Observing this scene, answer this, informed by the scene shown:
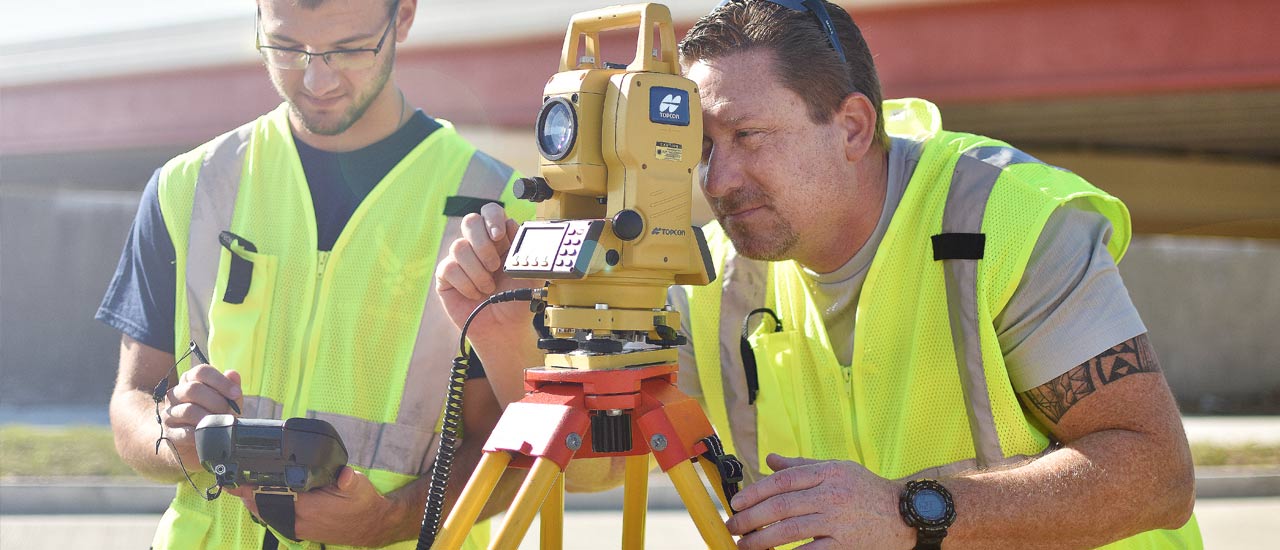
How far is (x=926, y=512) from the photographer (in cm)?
189

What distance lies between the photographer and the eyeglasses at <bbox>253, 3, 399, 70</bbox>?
2.53 meters

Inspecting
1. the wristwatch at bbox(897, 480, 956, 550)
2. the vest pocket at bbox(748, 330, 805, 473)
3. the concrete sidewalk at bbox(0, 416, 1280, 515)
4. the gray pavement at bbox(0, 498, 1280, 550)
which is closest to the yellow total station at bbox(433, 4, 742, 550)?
the wristwatch at bbox(897, 480, 956, 550)

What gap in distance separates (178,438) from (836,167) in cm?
149

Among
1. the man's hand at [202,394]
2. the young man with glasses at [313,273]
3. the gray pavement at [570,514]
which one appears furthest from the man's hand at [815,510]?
the gray pavement at [570,514]

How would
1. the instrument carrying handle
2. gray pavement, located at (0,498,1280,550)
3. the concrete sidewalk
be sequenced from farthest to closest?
A: the concrete sidewalk
gray pavement, located at (0,498,1280,550)
the instrument carrying handle

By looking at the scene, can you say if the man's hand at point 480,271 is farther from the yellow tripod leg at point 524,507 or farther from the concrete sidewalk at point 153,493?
the concrete sidewalk at point 153,493

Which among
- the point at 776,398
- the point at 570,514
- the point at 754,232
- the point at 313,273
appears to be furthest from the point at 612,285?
the point at 570,514

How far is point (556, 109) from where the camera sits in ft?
6.59

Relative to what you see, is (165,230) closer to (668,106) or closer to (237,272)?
(237,272)

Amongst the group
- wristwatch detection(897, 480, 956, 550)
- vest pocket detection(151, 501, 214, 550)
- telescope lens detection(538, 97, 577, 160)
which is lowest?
vest pocket detection(151, 501, 214, 550)

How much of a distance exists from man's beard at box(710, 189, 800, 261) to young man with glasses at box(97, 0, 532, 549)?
47 cm

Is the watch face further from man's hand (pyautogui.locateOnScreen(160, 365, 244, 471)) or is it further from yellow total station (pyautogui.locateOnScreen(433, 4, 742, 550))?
man's hand (pyautogui.locateOnScreen(160, 365, 244, 471))

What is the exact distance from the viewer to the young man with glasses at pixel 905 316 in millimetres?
2088

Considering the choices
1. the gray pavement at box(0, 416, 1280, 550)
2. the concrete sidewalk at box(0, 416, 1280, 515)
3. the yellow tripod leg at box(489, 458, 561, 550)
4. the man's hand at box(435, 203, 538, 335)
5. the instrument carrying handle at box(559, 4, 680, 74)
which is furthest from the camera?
the concrete sidewalk at box(0, 416, 1280, 515)
